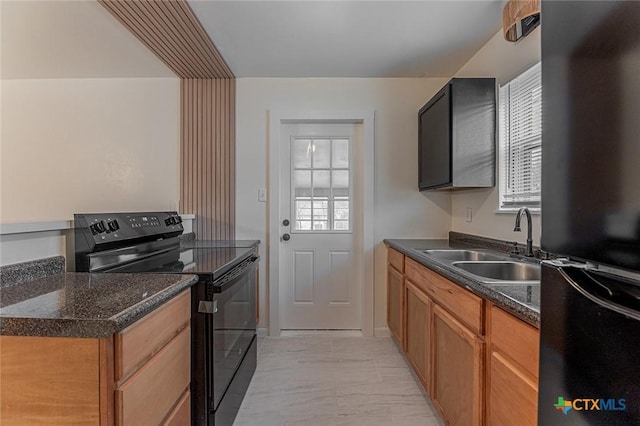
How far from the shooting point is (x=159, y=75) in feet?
9.48

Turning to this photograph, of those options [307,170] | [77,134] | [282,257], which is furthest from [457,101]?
[77,134]

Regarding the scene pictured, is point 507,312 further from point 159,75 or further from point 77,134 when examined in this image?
point 77,134

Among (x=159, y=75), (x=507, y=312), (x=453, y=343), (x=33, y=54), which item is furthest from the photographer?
(x=159, y=75)

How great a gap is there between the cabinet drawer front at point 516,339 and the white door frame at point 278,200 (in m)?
1.79

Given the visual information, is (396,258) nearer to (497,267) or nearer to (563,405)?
(497,267)

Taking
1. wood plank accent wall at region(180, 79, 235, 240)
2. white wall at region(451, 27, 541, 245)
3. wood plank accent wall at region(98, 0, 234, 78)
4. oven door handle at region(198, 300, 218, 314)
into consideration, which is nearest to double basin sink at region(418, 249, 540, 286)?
white wall at region(451, 27, 541, 245)

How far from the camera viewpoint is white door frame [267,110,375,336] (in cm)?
292

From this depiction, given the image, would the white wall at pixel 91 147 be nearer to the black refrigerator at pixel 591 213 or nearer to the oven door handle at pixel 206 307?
the oven door handle at pixel 206 307

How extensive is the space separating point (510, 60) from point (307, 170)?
1753 mm

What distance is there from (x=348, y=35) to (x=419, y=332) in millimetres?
2020

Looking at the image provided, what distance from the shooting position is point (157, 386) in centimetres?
107

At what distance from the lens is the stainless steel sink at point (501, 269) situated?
1646 millimetres

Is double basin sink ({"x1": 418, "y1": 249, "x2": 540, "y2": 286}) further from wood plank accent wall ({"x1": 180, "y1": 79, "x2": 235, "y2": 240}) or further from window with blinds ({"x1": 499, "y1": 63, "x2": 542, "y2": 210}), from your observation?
wood plank accent wall ({"x1": 180, "y1": 79, "x2": 235, "y2": 240})

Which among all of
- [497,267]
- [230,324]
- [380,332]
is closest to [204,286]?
[230,324]
